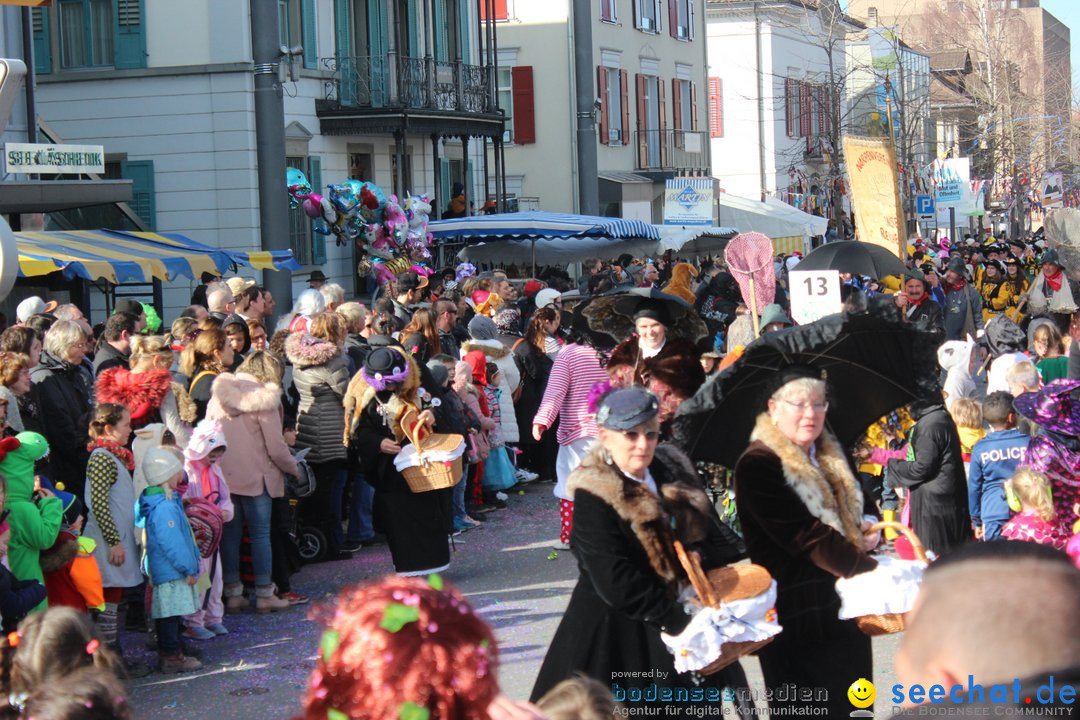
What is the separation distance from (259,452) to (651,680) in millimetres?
4682

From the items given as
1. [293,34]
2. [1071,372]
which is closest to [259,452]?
[1071,372]

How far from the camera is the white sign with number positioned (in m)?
11.9

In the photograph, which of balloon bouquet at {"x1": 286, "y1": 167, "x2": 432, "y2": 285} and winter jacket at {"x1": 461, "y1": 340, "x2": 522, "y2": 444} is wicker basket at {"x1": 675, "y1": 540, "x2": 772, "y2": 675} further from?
A: balloon bouquet at {"x1": 286, "y1": 167, "x2": 432, "y2": 285}

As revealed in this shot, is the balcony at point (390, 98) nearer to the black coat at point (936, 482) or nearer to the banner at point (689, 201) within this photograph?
the banner at point (689, 201)

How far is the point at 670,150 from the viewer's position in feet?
134

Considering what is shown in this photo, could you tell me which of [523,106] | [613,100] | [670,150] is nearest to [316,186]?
[523,106]

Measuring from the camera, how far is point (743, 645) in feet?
16.0

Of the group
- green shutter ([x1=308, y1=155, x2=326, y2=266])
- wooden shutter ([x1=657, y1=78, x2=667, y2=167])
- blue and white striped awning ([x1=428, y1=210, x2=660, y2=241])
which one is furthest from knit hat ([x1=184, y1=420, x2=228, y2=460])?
wooden shutter ([x1=657, y1=78, x2=667, y2=167])

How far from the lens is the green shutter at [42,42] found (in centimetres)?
2206

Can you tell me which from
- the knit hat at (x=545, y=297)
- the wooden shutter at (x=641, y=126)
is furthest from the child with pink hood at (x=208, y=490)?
the wooden shutter at (x=641, y=126)

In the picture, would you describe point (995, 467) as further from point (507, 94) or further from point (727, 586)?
point (507, 94)

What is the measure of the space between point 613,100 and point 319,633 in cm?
3106

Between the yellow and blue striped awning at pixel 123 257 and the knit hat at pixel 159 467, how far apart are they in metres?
5.03

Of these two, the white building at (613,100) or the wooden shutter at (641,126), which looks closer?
the white building at (613,100)
